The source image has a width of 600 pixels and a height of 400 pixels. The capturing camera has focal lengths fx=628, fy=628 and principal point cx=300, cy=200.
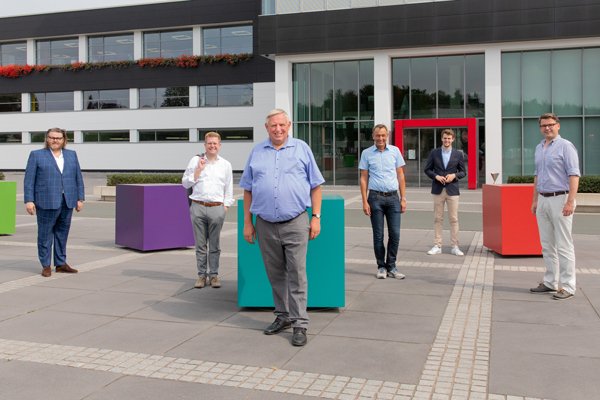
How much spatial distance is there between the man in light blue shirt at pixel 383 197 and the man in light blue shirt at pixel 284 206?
264 cm

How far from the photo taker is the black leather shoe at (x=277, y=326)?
5336mm

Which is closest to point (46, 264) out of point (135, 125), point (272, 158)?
point (272, 158)

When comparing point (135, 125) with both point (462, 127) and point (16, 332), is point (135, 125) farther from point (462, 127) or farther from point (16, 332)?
point (16, 332)

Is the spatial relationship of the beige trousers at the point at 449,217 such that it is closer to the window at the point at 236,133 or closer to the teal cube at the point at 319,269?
the teal cube at the point at 319,269

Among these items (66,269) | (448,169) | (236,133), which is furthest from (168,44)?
(66,269)

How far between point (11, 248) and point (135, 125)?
29.5m

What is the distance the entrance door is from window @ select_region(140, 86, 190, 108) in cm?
1550

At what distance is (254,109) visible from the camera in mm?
36688

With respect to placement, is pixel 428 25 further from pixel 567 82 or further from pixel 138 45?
pixel 138 45

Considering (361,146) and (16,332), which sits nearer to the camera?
(16,332)

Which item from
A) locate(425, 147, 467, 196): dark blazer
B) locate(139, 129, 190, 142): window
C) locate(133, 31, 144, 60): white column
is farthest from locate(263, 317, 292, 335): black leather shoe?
locate(133, 31, 144, 60): white column

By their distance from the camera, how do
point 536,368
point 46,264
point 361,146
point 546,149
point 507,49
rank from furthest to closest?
point 361,146 < point 507,49 < point 46,264 < point 546,149 < point 536,368

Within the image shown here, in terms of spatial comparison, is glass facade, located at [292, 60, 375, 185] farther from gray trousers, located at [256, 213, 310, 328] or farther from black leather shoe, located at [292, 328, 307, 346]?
black leather shoe, located at [292, 328, 307, 346]

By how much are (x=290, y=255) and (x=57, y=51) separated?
41.1 meters
